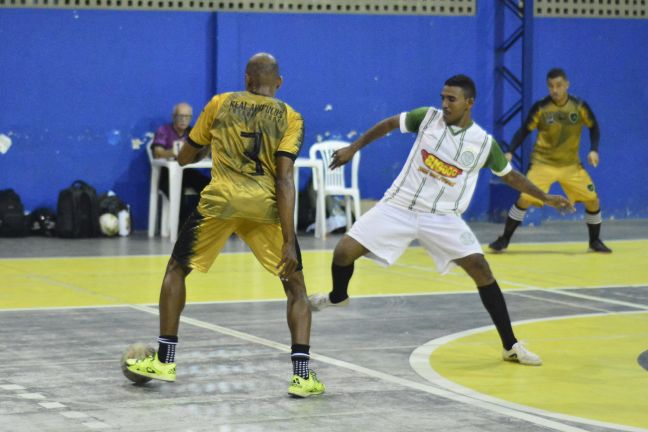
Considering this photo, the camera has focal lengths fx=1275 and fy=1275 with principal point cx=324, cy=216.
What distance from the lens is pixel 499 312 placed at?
29.2 ft

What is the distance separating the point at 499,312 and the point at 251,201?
221 centimetres

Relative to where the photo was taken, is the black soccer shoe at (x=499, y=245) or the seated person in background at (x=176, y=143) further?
the seated person in background at (x=176, y=143)

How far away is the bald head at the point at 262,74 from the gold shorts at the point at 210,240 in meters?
0.81

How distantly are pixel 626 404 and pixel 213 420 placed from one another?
8.01ft

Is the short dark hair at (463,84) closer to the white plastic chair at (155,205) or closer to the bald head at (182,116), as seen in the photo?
the bald head at (182,116)

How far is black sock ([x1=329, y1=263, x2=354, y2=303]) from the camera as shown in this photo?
963 centimetres

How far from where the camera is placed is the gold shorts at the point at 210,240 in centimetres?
780

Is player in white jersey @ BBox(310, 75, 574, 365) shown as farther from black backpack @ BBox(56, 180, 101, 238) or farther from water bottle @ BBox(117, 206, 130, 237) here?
water bottle @ BBox(117, 206, 130, 237)

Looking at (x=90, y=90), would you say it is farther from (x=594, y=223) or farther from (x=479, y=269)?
(x=479, y=269)

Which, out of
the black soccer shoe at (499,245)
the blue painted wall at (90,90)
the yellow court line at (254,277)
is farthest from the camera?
the blue painted wall at (90,90)

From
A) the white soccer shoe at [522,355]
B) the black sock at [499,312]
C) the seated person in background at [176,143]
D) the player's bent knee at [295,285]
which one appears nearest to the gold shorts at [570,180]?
the seated person in background at [176,143]

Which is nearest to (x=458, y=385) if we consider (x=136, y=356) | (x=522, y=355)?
(x=522, y=355)

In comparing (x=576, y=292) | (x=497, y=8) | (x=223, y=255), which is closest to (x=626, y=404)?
(x=576, y=292)

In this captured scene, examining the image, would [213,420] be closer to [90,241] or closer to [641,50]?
[90,241]
